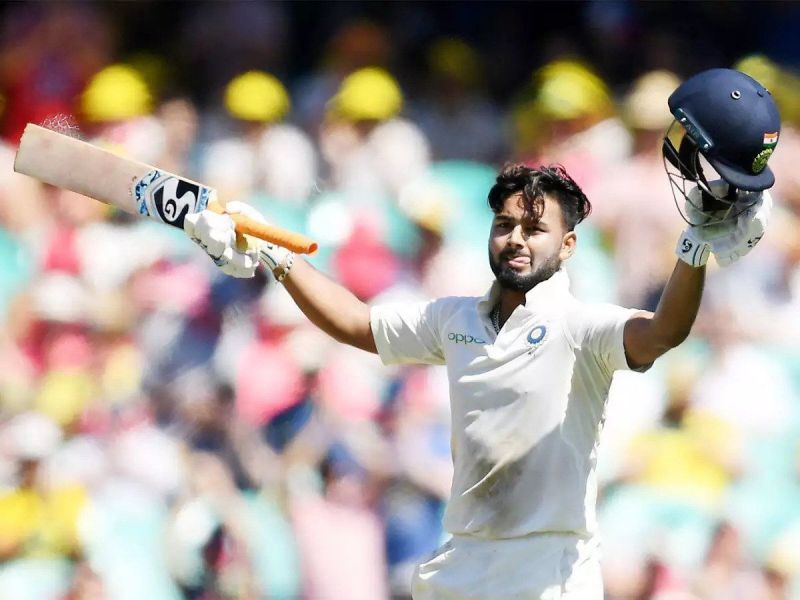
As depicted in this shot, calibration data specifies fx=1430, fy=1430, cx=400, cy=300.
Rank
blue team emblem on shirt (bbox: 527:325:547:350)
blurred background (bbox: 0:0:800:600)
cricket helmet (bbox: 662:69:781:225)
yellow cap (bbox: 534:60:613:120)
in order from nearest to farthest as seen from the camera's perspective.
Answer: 1. cricket helmet (bbox: 662:69:781:225)
2. blue team emblem on shirt (bbox: 527:325:547:350)
3. blurred background (bbox: 0:0:800:600)
4. yellow cap (bbox: 534:60:613:120)

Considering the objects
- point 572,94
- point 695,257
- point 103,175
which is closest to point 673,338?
point 695,257

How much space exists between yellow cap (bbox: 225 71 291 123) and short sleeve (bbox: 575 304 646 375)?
97.0 inches

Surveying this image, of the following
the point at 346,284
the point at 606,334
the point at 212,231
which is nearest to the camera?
the point at 606,334

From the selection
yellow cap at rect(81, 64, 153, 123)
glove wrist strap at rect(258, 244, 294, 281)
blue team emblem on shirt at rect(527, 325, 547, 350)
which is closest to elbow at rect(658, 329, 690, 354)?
blue team emblem on shirt at rect(527, 325, 547, 350)

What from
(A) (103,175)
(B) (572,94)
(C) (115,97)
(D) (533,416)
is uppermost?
(C) (115,97)

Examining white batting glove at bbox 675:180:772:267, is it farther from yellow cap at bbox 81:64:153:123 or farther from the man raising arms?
yellow cap at bbox 81:64:153:123

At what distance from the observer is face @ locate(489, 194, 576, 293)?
9.84ft

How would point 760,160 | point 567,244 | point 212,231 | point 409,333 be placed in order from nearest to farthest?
point 760,160
point 212,231
point 567,244
point 409,333

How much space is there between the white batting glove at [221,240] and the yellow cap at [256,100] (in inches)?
84.6

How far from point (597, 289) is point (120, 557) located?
5.90 ft

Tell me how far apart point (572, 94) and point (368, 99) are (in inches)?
28.6

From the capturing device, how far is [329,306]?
126 inches

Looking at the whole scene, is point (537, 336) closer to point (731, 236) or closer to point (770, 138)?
point (731, 236)

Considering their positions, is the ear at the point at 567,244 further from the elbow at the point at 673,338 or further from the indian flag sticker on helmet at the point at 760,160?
the indian flag sticker on helmet at the point at 760,160
